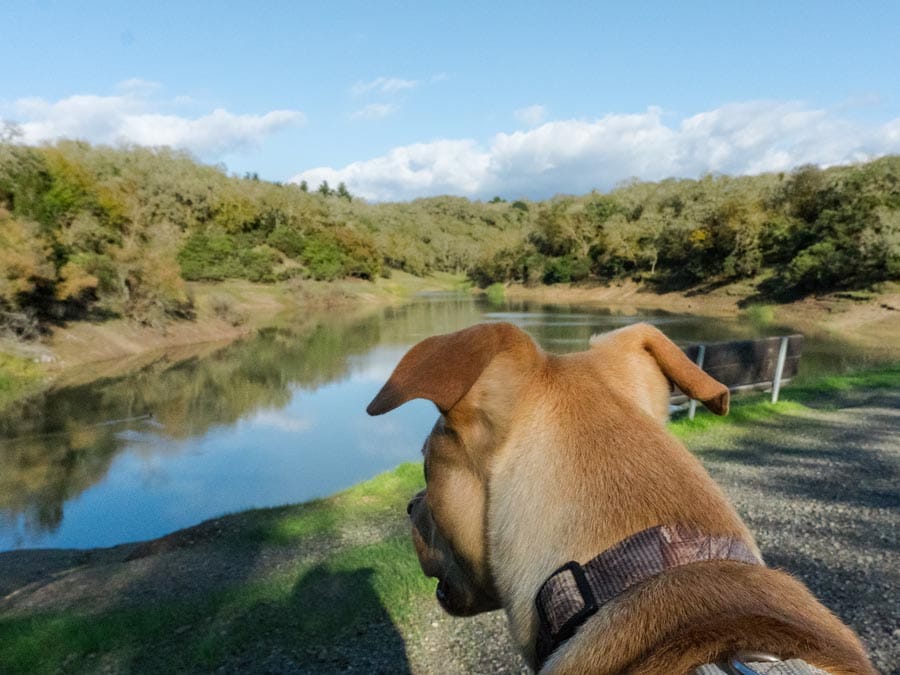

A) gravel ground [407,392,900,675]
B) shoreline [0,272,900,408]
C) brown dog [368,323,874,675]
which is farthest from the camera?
shoreline [0,272,900,408]

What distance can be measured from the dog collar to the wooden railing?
11292 mm

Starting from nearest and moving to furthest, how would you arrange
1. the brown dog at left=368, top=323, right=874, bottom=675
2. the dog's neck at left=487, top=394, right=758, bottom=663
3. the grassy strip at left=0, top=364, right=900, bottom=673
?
the brown dog at left=368, top=323, right=874, bottom=675
the dog's neck at left=487, top=394, right=758, bottom=663
the grassy strip at left=0, top=364, right=900, bottom=673

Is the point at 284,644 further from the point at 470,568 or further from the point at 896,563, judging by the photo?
the point at 896,563

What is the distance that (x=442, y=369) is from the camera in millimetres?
1446

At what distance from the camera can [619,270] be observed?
68.9 m

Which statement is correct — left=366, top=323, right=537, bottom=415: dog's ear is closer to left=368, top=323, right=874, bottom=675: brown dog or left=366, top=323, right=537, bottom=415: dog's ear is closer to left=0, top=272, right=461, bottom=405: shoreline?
left=368, top=323, right=874, bottom=675: brown dog

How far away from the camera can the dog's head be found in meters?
1.45

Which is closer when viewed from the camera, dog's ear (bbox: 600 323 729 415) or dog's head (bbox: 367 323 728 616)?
dog's head (bbox: 367 323 728 616)

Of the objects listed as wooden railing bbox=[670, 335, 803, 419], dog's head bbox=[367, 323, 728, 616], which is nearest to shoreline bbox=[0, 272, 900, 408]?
wooden railing bbox=[670, 335, 803, 419]

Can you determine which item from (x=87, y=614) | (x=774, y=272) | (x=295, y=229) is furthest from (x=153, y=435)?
(x=295, y=229)

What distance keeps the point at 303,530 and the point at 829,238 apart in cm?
4429

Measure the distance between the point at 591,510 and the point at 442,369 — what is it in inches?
19.4

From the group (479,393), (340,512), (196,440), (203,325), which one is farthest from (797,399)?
(203,325)

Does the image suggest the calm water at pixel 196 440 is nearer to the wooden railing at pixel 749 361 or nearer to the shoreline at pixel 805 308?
the shoreline at pixel 805 308
